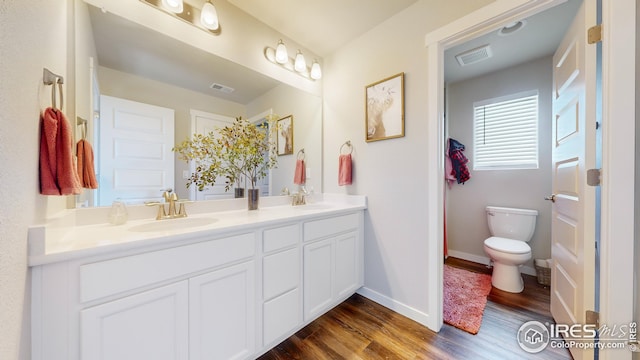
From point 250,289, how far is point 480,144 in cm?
305

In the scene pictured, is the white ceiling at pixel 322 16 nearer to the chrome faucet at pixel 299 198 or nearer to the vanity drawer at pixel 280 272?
the chrome faucet at pixel 299 198

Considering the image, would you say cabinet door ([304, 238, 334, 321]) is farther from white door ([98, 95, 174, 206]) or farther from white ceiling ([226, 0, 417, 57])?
white ceiling ([226, 0, 417, 57])

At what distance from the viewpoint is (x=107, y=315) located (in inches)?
31.4

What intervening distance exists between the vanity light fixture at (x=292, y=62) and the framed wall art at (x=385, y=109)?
59cm

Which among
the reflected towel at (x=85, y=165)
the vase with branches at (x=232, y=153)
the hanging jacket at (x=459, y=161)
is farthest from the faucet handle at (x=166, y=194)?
the hanging jacket at (x=459, y=161)

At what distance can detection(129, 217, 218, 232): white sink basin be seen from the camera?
1.15 meters

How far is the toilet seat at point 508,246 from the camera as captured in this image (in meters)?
1.96

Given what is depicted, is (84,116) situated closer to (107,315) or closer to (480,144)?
(107,315)

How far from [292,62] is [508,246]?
266 centimetres

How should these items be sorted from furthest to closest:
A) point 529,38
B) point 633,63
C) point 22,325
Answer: point 529,38 < point 633,63 < point 22,325

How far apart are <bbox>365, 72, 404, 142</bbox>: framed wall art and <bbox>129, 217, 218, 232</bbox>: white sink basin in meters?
1.43

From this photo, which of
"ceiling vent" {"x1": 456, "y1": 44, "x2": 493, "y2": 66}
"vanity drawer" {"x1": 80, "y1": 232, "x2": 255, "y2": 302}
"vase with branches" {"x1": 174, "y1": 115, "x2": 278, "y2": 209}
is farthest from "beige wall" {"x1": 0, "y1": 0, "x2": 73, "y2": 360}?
"ceiling vent" {"x1": 456, "y1": 44, "x2": 493, "y2": 66}

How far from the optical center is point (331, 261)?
1.67m

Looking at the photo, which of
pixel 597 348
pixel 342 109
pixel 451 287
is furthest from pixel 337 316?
pixel 342 109
